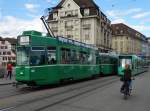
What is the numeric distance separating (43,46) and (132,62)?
75.1 feet

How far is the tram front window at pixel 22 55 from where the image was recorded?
20.0m

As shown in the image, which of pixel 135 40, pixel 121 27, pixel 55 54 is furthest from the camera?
pixel 135 40

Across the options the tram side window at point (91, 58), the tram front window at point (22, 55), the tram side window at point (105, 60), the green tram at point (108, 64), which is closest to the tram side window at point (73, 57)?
the tram side window at point (91, 58)

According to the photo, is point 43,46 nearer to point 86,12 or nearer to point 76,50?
point 76,50

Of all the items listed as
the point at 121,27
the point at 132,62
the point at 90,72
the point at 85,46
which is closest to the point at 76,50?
the point at 85,46

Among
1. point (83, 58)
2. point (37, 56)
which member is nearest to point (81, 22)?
point (83, 58)

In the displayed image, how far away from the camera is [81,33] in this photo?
263 feet

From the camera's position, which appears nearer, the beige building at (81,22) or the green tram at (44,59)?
the green tram at (44,59)

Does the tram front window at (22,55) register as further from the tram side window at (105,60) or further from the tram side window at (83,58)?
the tram side window at (105,60)

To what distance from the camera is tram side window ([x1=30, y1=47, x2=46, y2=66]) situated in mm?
20016

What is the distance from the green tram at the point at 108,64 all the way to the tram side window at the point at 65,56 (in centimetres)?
1504

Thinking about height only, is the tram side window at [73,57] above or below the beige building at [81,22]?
below

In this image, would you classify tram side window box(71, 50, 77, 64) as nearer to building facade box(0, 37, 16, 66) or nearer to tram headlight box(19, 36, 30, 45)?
tram headlight box(19, 36, 30, 45)

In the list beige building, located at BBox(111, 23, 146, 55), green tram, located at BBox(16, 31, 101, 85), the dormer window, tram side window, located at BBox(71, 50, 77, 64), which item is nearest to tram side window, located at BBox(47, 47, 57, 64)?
green tram, located at BBox(16, 31, 101, 85)
